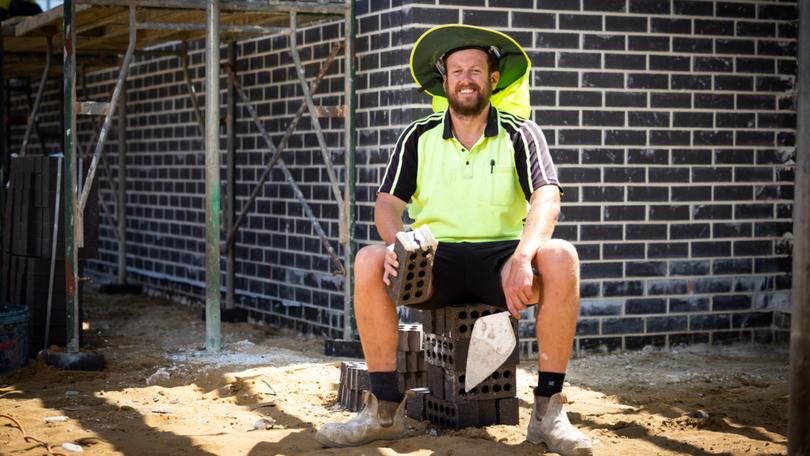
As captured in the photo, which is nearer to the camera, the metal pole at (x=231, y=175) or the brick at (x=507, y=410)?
the brick at (x=507, y=410)

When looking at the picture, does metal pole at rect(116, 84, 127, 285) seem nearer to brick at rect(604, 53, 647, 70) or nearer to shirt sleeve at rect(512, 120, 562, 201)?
brick at rect(604, 53, 647, 70)

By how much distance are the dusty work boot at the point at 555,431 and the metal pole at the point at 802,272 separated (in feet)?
3.26

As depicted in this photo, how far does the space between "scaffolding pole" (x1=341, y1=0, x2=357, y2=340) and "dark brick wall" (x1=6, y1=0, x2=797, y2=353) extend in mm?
178

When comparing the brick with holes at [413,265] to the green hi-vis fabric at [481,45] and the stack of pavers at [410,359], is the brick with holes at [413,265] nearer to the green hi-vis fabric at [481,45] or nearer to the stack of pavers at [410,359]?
the stack of pavers at [410,359]

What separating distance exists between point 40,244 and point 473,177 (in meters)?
4.52

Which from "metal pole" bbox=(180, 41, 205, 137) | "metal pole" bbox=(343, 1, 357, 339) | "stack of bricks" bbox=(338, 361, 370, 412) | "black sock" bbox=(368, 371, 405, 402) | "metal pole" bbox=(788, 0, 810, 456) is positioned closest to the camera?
"metal pole" bbox=(788, 0, 810, 456)

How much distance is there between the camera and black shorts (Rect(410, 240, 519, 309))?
233 inches

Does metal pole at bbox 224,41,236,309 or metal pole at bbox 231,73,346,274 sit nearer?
metal pole at bbox 231,73,346,274

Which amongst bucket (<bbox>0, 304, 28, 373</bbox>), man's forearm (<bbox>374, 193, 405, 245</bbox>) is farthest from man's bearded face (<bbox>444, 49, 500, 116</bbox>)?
bucket (<bbox>0, 304, 28, 373</bbox>)

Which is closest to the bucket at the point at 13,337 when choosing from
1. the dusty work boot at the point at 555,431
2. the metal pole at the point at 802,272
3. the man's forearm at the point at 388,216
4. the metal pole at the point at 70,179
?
the metal pole at the point at 70,179

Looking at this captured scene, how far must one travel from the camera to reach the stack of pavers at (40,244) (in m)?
9.17

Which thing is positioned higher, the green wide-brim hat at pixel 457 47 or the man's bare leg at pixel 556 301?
the green wide-brim hat at pixel 457 47

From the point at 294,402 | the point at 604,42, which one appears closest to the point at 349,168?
the point at 604,42

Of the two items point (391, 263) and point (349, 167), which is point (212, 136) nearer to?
point (349, 167)
